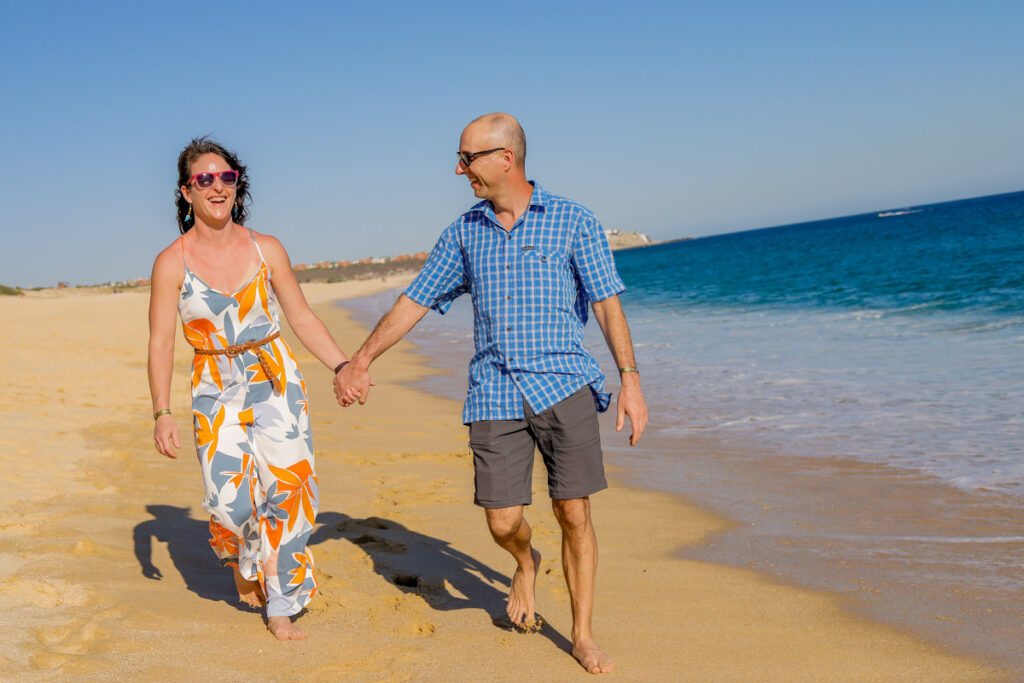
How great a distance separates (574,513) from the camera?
3293 mm

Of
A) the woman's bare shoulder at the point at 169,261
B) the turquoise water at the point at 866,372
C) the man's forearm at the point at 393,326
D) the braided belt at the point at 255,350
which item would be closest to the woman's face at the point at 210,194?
the woman's bare shoulder at the point at 169,261

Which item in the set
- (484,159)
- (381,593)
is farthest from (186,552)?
(484,159)

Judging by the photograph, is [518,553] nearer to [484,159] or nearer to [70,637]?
[484,159]

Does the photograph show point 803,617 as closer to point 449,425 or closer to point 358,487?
point 358,487

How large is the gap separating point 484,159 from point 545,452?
3.76 feet

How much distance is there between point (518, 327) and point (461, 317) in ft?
82.7

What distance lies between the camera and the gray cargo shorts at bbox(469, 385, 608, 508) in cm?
324

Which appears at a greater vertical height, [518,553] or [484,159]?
[484,159]

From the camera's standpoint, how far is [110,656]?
3.17 metres

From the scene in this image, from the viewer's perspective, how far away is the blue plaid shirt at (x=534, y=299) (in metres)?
3.25

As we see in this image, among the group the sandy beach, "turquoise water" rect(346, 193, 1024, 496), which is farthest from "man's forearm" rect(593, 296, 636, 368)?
"turquoise water" rect(346, 193, 1024, 496)

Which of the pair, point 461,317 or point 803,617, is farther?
point 461,317

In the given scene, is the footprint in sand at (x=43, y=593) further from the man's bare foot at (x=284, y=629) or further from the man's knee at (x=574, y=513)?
the man's knee at (x=574, y=513)

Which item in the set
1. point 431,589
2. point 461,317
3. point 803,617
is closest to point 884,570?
point 803,617
